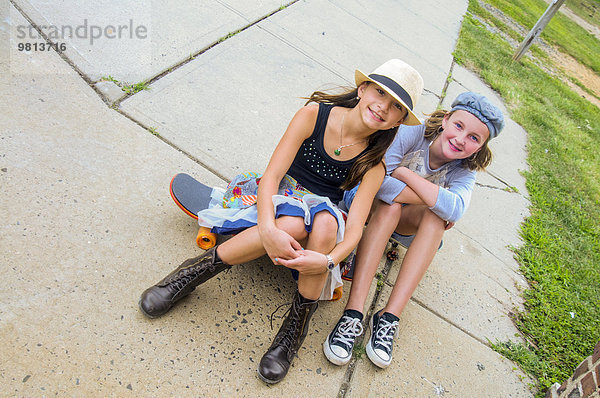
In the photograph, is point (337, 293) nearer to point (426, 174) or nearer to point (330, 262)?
point (330, 262)

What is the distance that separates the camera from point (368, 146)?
2174 millimetres

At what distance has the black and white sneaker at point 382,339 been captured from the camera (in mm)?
2195

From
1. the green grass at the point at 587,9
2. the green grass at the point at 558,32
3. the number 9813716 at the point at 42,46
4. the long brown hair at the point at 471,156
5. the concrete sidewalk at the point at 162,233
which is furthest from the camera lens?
the green grass at the point at 587,9

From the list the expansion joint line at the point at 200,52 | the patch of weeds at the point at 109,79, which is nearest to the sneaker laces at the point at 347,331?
the expansion joint line at the point at 200,52

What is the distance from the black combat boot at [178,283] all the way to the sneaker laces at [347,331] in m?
0.62

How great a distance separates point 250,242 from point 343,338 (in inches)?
26.0

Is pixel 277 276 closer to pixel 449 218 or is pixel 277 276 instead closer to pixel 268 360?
pixel 268 360

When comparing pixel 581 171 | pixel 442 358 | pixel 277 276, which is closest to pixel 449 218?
pixel 442 358

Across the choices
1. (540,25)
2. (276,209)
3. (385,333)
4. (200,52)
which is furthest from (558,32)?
(276,209)

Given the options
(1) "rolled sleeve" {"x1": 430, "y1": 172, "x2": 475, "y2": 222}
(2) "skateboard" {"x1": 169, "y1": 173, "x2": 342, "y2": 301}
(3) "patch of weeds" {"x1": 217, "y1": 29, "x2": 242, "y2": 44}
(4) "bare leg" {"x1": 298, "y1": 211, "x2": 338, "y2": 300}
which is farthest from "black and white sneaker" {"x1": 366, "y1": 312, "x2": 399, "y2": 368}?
(3) "patch of weeds" {"x1": 217, "y1": 29, "x2": 242, "y2": 44}

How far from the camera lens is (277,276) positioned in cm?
239

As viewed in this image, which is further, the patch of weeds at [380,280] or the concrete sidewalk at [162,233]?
the patch of weeds at [380,280]

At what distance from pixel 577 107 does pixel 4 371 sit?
8195 mm

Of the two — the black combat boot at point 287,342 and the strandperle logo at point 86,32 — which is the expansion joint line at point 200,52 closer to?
the strandperle logo at point 86,32
